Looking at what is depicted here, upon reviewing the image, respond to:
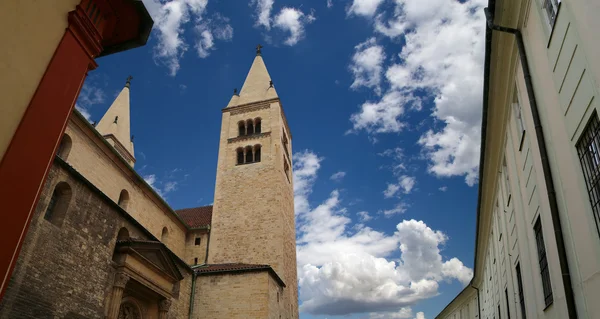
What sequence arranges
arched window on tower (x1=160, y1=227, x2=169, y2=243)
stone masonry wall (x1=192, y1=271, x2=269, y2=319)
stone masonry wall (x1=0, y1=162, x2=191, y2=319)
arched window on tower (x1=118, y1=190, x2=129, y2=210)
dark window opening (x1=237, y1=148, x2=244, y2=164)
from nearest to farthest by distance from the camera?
stone masonry wall (x1=0, y1=162, x2=191, y2=319) < stone masonry wall (x1=192, y1=271, x2=269, y2=319) < arched window on tower (x1=118, y1=190, x2=129, y2=210) < arched window on tower (x1=160, y1=227, x2=169, y2=243) < dark window opening (x1=237, y1=148, x2=244, y2=164)

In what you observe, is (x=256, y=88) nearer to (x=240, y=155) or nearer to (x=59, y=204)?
(x=240, y=155)

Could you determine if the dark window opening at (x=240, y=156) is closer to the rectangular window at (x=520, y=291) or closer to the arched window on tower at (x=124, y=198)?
the arched window on tower at (x=124, y=198)

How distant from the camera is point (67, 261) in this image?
11641 millimetres

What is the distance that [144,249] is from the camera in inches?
604

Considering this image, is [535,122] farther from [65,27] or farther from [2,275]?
[2,275]

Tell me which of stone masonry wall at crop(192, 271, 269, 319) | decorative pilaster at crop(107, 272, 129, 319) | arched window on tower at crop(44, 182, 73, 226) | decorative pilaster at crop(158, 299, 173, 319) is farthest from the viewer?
stone masonry wall at crop(192, 271, 269, 319)

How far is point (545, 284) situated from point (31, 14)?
9502mm

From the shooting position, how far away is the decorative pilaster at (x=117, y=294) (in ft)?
43.5

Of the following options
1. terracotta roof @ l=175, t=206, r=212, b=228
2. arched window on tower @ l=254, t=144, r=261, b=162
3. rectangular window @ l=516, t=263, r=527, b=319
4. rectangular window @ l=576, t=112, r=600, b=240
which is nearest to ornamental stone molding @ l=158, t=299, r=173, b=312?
terracotta roof @ l=175, t=206, r=212, b=228

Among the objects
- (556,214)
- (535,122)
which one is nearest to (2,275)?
(556,214)

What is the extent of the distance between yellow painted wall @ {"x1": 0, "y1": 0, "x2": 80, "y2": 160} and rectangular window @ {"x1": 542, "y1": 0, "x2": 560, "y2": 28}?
661 cm

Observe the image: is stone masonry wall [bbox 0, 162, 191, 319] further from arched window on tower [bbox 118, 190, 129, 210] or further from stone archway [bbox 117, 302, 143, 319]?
arched window on tower [bbox 118, 190, 129, 210]

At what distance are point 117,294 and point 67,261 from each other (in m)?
2.55

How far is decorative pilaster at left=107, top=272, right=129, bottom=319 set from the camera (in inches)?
523
